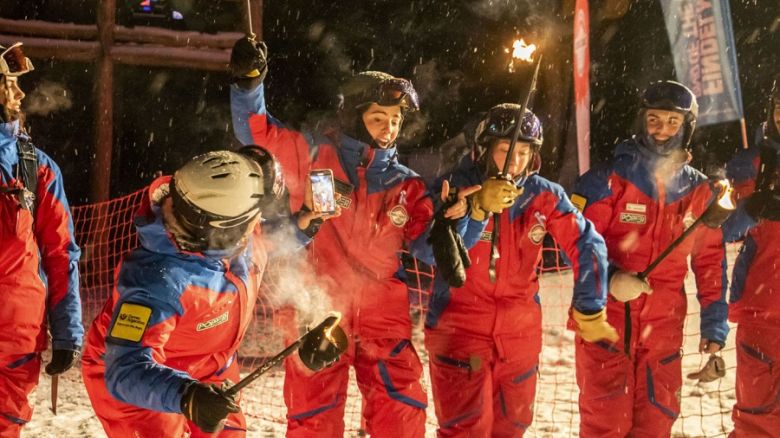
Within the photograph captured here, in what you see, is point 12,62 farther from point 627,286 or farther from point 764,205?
point 764,205

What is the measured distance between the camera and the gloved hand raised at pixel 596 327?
14.3 feet

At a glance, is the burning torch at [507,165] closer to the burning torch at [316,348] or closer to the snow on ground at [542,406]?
the burning torch at [316,348]

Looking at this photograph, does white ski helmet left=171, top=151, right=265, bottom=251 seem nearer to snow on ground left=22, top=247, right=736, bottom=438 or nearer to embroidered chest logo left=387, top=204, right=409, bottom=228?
embroidered chest logo left=387, top=204, right=409, bottom=228

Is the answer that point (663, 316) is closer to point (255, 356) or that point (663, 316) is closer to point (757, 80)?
point (255, 356)

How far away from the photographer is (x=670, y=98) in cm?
476

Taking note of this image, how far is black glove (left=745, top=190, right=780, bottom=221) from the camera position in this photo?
4.87 m

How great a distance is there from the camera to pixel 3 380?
3.71 metres

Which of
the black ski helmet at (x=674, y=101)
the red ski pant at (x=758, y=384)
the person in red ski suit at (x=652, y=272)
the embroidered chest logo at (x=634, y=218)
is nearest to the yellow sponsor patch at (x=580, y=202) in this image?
the person in red ski suit at (x=652, y=272)

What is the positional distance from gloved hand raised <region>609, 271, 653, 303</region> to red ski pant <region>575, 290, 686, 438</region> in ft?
0.54

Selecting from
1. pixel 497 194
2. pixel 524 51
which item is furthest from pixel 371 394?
pixel 524 51

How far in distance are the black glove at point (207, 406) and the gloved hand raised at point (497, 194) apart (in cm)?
187

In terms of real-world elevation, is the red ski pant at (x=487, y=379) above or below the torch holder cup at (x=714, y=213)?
below

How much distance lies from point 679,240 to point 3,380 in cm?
355

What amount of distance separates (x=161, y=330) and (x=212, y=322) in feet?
1.05
